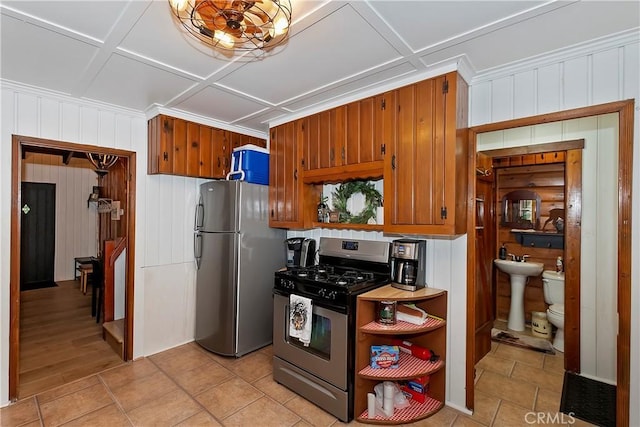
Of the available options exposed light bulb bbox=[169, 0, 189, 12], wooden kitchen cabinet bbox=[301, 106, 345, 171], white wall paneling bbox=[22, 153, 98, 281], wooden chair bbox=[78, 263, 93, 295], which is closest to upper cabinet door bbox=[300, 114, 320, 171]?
wooden kitchen cabinet bbox=[301, 106, 345, 171]

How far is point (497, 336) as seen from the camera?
3660 millimetres

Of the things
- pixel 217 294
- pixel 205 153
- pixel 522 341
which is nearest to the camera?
pixel 217 294

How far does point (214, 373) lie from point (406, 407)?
1.73 meters

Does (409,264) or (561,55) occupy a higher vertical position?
(561,55)

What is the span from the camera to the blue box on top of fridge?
3275 mm

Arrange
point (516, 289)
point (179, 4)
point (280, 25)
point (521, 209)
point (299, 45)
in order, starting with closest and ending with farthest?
point (179, 4) → point (280, 25) → point (299, 45) → point (516, 289) → point (521, 209)

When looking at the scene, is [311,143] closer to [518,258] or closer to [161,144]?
[161,144]

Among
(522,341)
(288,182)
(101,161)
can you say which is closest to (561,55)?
(288,182)

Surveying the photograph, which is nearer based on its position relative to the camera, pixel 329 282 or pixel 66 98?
pixel 329 282

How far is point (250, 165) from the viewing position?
10.8ft

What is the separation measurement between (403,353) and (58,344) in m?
3.79

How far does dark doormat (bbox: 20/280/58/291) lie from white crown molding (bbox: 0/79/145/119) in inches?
193

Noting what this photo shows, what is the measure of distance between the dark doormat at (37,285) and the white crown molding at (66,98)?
491 centimetres

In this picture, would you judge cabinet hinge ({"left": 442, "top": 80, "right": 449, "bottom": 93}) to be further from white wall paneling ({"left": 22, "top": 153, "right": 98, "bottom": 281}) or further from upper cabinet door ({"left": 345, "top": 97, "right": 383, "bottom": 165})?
white wall paneling ({"left": 22, "top": 153, "right": 98, "bottom": 281})
